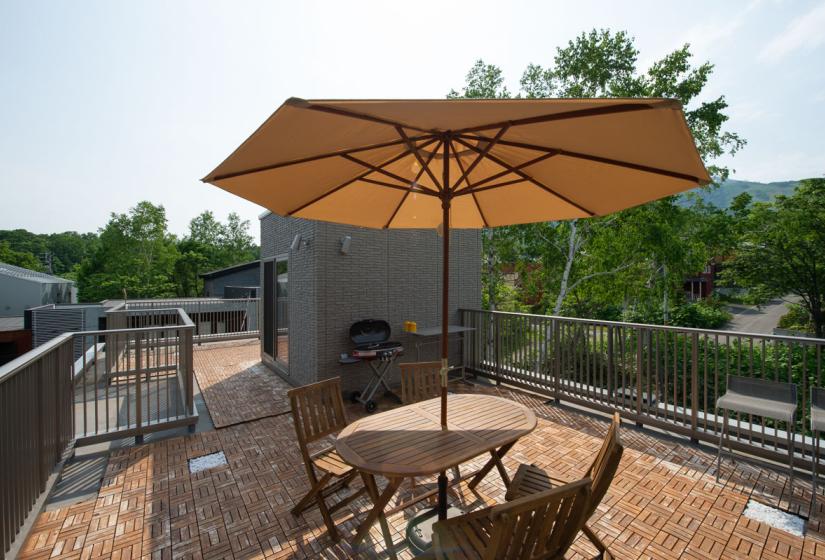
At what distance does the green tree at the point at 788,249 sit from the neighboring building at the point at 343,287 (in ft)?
43.8

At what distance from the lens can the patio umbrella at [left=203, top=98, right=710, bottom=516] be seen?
1571 millimetres

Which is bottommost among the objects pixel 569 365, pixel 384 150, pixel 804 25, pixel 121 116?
pixel 569 365

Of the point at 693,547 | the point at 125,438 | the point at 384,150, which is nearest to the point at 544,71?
the point at 384,150

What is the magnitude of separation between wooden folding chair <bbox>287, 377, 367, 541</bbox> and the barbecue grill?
1.98 m

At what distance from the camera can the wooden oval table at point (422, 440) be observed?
1.85 m

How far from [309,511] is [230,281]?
2318 cm

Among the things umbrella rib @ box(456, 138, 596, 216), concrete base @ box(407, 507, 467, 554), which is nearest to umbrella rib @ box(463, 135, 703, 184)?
umbrella rib @ box(456, 138, 596, 216)

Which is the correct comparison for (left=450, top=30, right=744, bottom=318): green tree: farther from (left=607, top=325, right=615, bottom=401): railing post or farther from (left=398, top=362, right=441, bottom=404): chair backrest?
(left=398, top=362, right=441, bottom=404): chair backrest

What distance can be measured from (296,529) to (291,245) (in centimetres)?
406

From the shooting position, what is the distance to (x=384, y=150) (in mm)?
2492

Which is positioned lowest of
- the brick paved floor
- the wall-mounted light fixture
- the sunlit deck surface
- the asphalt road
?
the asphalt road

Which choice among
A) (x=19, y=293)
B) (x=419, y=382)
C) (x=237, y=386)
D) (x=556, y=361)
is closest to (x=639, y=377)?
(x=556, y=361)

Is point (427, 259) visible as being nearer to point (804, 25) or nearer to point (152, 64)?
point (152, 64)

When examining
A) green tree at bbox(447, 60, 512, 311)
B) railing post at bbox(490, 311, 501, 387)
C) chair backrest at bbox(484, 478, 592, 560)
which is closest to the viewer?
chair backrest at bbox(484, 478, 592, 560)
